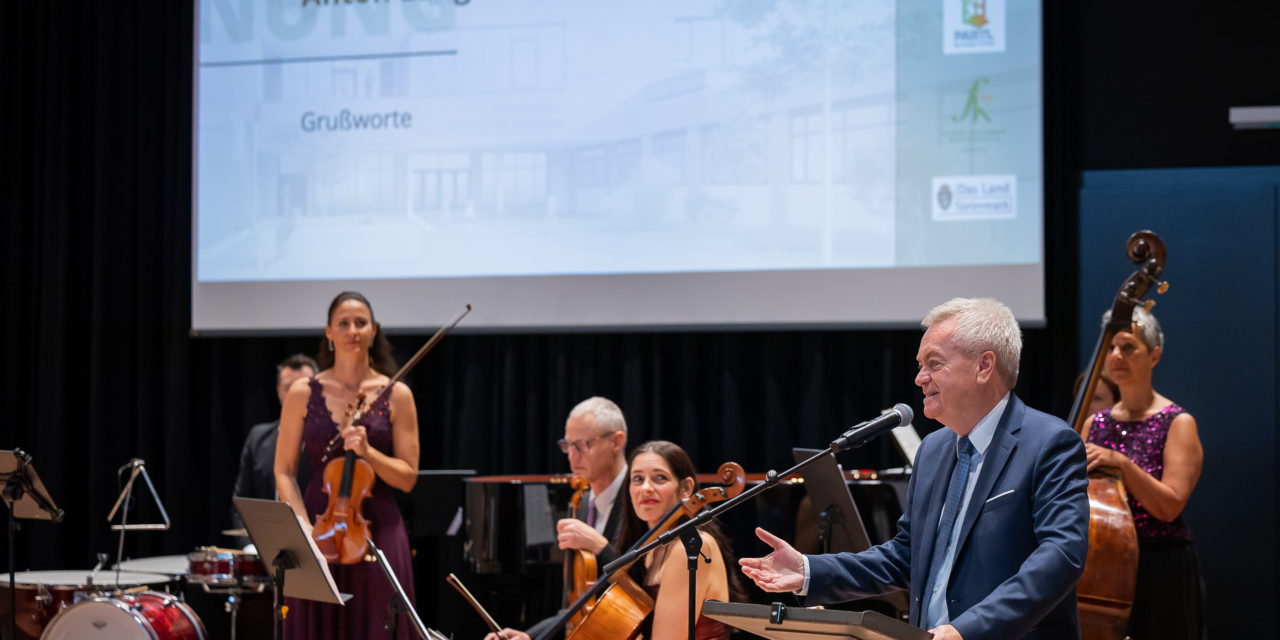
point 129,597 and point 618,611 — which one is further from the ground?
point 618,611

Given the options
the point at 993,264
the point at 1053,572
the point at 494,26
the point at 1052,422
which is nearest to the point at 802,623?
the point at 1053,572

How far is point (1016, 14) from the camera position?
523 centimetres

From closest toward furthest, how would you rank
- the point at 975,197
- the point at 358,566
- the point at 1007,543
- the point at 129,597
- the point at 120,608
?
the point at 1007,543
the point at 358,566
the point at 120,608
the point at 129,597
the point at 975,197

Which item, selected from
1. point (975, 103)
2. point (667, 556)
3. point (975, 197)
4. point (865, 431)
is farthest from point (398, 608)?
point (975, 103)

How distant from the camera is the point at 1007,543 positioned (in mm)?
2205

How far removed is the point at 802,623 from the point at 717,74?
3975mm

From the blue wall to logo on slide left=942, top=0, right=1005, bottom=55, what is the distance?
0.97 metres

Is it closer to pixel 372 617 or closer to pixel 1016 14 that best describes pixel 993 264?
pixel 1016 14

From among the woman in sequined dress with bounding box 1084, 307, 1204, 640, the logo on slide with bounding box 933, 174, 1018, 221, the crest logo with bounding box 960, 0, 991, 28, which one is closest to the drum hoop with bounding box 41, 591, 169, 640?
the woman in sequined dress with bounding box 1084, 307, 1204, 640

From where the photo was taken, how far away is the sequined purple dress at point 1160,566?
3.69 metres

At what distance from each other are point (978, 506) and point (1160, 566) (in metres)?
1.84

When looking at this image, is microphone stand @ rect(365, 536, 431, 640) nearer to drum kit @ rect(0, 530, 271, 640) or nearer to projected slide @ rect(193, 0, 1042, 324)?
drum kit @ rect(0, 530, 271, 640)

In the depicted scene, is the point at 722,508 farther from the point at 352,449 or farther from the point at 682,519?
the point at 352,449

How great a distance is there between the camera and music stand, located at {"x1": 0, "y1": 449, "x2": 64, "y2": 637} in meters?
4.51
